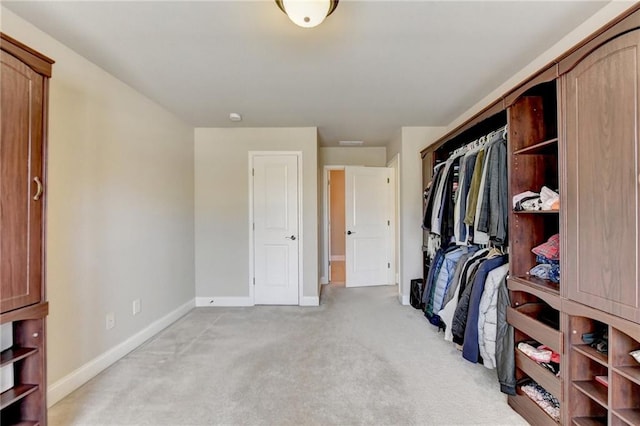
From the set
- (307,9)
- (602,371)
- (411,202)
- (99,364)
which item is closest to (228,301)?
(99,364)

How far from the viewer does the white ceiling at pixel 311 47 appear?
1.60 m

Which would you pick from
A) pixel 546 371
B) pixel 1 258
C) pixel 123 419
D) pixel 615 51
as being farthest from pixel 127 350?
pixel 615 51

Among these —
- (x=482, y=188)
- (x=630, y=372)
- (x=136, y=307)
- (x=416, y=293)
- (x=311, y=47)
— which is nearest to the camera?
(x=630, y=372)

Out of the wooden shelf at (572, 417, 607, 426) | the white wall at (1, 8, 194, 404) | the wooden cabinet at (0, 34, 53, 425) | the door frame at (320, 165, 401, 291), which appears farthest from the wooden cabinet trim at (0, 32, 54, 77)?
the door frame at (320, 165, 401, 291)

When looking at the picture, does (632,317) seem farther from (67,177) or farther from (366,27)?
(67,177)

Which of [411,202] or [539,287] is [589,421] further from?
[411,202]

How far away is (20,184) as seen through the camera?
1.27m

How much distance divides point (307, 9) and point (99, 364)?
277cm

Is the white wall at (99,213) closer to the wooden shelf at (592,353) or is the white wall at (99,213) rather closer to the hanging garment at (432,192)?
the hanging garment at (432,192)

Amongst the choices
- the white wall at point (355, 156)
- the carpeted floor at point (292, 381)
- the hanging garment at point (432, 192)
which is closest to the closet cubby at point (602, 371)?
the carpeted floor at point (292, 381)

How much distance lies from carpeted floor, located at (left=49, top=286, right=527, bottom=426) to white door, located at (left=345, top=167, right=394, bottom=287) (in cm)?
160

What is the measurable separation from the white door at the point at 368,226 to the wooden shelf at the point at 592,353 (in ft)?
10.9

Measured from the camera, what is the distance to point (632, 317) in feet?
3.76

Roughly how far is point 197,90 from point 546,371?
321 cm
